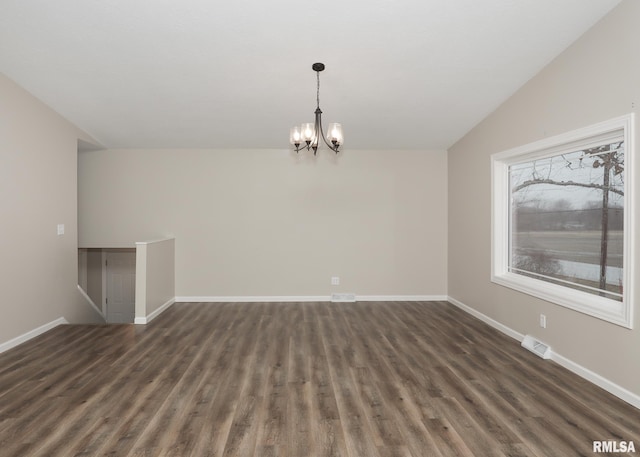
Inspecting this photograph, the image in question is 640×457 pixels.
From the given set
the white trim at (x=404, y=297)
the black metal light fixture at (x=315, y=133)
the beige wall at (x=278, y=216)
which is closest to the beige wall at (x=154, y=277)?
the beige wall at (x=278, y=216)

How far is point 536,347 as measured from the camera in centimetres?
349

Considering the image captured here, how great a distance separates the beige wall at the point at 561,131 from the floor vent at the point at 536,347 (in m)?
0.06

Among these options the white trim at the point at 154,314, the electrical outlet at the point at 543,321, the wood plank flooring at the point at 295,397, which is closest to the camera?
the wood plank flooring at the point at 295,397

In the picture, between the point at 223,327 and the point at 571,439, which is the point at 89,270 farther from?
the point at 571,439

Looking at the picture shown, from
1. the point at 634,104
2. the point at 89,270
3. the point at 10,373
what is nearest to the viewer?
the point at 634,104

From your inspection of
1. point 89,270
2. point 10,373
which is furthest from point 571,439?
point 89,270

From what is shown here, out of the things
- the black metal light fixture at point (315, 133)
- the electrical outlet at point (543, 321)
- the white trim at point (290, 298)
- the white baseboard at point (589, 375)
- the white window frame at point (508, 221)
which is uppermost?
the black metal light fixture at point (315, 133)

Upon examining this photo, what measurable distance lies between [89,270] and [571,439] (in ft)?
23.6

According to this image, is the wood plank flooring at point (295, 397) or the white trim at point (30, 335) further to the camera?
the white trim at point (30, 335)

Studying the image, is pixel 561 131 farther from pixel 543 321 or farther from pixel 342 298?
pixel 342 298

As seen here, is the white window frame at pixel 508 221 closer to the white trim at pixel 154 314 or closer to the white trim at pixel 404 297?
the white trim at pixel 404 297

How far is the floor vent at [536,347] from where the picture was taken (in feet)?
11.1

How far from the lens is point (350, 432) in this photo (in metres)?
2.18

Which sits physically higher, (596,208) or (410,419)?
(596,208)
